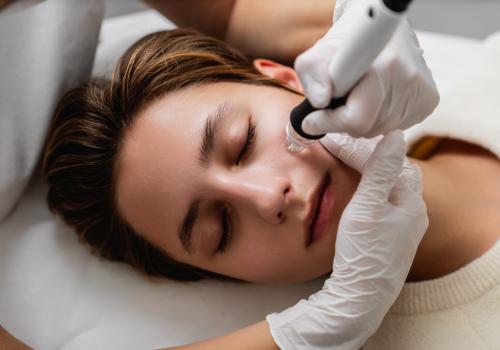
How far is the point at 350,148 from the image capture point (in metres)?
0.88

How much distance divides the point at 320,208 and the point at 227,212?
6.7 inches

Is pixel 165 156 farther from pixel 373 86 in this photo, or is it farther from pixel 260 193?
pixel 373 86

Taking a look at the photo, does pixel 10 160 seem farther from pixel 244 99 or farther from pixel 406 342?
pixel 406 342

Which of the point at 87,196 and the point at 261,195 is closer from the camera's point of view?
the point at 261,195

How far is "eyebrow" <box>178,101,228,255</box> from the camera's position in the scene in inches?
36.6

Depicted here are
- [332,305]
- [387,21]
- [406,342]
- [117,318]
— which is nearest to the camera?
[387,21]

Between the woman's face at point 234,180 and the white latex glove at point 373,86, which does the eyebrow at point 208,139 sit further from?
the white latex glove at point 373,86

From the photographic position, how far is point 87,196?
1.15 m

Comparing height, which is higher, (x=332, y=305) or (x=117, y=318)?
(x=332, y=305)

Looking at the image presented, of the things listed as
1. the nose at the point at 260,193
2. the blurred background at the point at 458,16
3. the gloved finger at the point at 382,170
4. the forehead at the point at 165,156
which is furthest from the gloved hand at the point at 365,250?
the blurred background at the point at 458,16

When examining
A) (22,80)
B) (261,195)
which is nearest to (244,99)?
(261,195)

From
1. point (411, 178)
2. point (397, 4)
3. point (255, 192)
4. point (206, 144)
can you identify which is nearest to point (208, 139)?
point (206, 144)

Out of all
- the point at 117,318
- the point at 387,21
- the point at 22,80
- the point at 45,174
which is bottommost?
the point at 117,318

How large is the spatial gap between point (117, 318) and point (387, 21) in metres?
0.86
